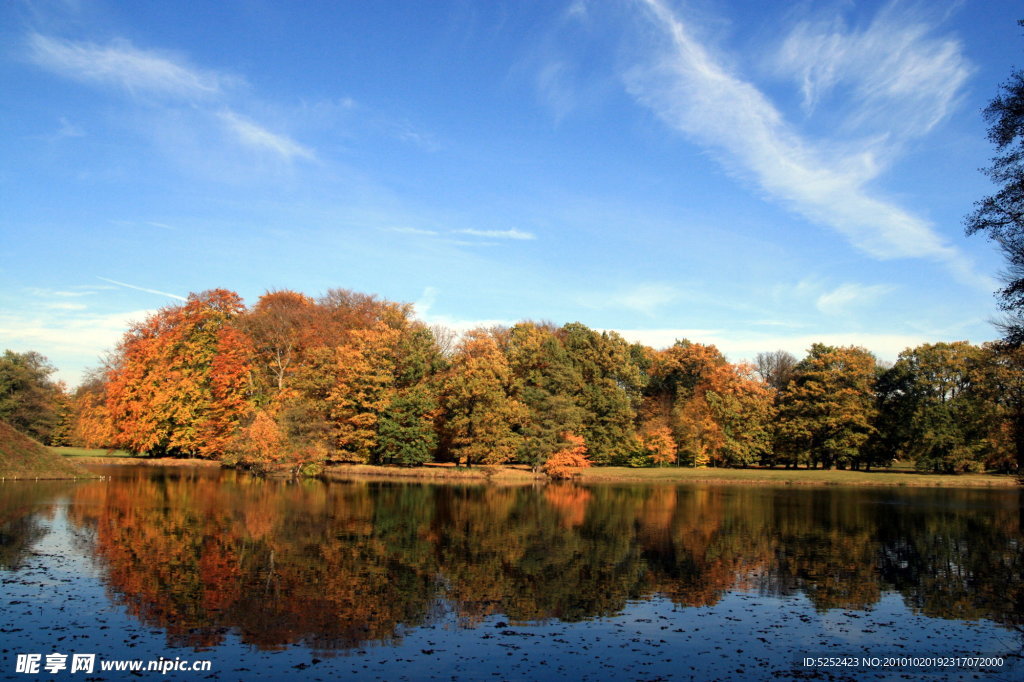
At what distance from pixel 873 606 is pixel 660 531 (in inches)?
456

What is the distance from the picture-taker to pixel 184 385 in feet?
192

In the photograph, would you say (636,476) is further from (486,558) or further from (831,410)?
(486,558)

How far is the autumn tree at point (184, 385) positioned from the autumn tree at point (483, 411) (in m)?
18.3

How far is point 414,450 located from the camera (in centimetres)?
5722

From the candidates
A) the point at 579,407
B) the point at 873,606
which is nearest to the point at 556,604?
the point at 873,606

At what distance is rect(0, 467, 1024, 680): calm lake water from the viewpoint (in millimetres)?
11211

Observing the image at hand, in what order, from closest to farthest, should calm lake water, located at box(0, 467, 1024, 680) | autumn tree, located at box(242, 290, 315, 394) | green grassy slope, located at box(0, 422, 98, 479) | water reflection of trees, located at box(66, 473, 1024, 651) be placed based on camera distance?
1. calm lake water, located at box(0, 467, 1024, 680)
2. water reflection of trees, located at box(66, 473, 1024, 651)
3. green grassy slope, located at box(0, 422, 98, 479)
4. autumn tree, located at box(242, 290, 315, 394)

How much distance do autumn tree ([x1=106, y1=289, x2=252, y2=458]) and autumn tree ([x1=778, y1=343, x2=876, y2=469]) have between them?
5160 centimetres

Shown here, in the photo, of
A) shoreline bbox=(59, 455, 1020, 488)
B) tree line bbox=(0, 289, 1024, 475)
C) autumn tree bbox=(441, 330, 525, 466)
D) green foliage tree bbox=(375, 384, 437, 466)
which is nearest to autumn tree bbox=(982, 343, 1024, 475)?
tree line bbox=(0, 289, 1024, 475)

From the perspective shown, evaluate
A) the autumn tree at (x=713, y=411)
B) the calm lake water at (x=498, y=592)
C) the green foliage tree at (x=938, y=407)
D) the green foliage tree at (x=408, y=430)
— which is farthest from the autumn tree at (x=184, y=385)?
the green foliage tree at (x=938, y=407)

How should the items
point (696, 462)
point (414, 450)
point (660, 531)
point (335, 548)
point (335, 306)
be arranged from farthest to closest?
point (335, 306) < point (696, 462) < point (414, 450) < point (660, 531) < point (335, 548)

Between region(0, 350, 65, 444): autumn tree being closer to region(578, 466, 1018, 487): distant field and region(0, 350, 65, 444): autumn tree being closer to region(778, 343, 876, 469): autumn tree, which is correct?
region(578, 466, 1018, 487): distant field

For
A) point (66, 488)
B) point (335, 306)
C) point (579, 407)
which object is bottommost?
point (66, 488)

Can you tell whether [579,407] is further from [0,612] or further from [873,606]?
[0,612]
